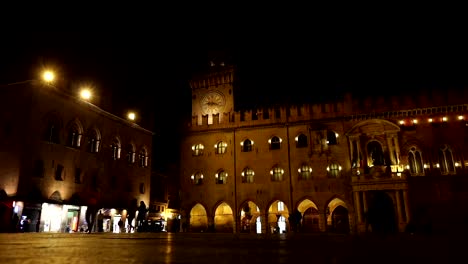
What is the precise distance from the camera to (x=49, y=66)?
2486 cm

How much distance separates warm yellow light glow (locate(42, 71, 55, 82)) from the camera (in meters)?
24.0

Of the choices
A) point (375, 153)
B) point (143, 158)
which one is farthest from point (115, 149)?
point (375, 153)

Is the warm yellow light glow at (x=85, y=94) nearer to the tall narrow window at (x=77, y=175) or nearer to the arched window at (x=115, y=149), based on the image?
the arched window at (x=115, y=149)

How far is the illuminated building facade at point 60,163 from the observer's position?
71.5 ft

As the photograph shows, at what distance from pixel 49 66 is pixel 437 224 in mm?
31855

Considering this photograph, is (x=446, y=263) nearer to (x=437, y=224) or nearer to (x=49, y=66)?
(x=49, y=66)

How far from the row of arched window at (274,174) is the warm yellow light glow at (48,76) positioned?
17107mm

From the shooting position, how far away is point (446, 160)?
1164 inches

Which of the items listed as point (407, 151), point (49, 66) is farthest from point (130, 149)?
point (407, 151)

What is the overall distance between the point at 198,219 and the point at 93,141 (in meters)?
13.9

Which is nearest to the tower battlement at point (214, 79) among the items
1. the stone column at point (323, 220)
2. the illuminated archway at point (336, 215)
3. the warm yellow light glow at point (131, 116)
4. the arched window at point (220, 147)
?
the arched window at point (220, 147)

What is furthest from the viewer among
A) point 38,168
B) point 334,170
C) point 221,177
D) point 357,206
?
point 221,177

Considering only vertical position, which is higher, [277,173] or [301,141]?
[301,141]

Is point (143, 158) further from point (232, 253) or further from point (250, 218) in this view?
point (232, 253)
